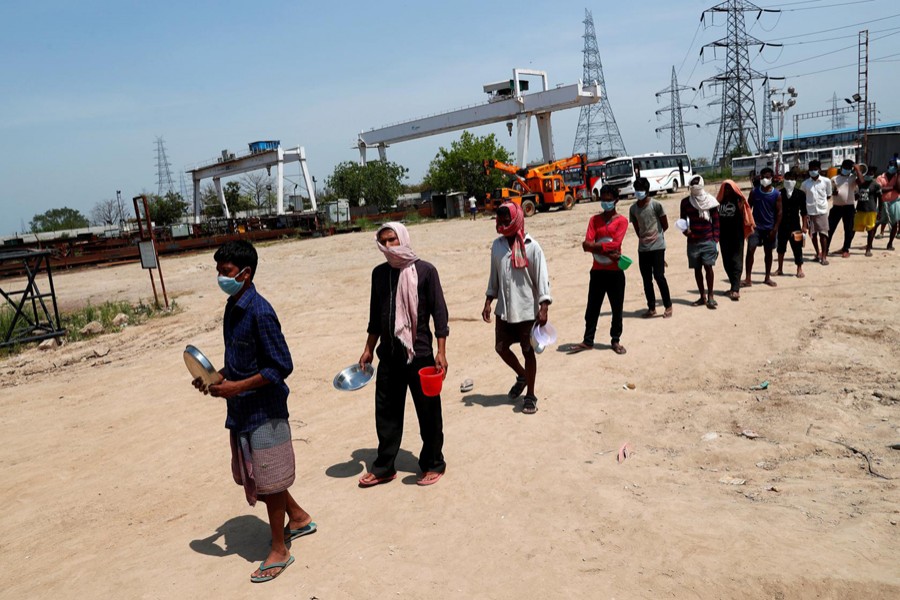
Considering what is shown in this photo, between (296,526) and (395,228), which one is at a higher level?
(395,228)

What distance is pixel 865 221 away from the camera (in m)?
11.3

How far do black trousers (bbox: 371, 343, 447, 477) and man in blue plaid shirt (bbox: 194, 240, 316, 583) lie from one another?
967 millimetres

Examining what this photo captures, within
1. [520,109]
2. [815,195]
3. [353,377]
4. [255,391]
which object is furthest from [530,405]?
[520,109]

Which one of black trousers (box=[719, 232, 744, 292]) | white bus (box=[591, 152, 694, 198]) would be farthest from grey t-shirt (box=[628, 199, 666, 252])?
white bus (box=[591, 152, 694, 198])

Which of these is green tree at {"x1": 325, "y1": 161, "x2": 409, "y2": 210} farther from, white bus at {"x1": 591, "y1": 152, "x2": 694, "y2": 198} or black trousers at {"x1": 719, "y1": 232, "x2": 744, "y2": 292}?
black trousers at {"x1": 719, "y1": 232, "x2": 744, "y2": 292}

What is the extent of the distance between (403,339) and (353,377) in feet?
1.80

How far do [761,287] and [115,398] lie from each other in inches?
355

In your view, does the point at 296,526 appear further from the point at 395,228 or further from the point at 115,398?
the point at 115,398

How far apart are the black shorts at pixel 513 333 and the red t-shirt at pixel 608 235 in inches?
74.9

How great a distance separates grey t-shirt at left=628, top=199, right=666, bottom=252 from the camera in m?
7.91

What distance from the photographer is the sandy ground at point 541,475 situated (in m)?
3.28

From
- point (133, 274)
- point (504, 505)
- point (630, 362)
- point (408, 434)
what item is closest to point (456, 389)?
point (408, 434)

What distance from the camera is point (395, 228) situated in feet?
14.0

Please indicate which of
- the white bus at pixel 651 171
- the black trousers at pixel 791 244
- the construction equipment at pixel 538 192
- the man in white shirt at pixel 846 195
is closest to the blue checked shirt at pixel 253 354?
the black trousers at pixel 791 244
